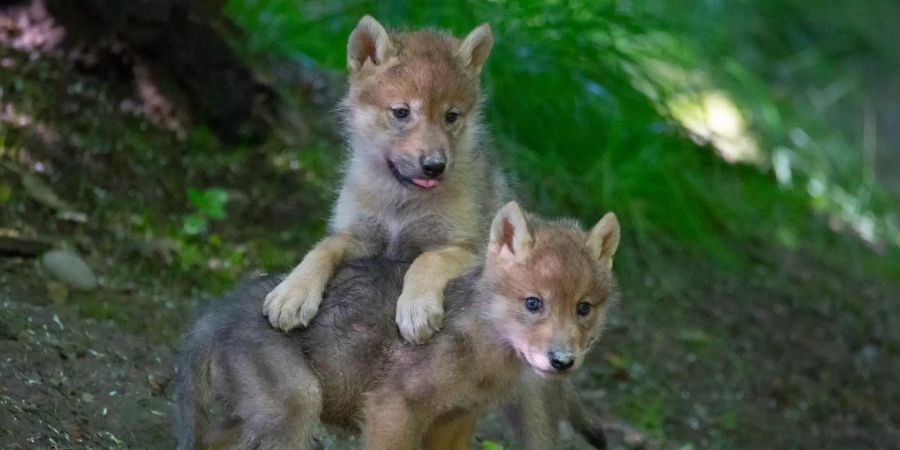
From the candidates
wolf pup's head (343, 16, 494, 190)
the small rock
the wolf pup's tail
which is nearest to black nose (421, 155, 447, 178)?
wolf pup's head (343, 16, 494, 190)

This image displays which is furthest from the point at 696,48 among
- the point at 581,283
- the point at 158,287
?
the point at 581,283

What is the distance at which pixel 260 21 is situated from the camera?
7422 millimetres

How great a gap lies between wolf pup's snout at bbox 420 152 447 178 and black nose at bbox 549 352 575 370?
1073 mm

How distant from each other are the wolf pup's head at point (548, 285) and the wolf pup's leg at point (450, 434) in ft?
1.63

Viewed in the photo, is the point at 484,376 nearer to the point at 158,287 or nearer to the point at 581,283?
the point at 581,283

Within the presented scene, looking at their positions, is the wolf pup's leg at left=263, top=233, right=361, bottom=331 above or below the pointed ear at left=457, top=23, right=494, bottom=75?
below

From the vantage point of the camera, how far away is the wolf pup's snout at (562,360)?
3820 mm

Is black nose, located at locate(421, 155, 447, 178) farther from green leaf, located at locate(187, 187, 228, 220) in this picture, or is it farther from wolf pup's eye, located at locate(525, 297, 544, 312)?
green leaf, located at locate(187, 187, 228, 220)

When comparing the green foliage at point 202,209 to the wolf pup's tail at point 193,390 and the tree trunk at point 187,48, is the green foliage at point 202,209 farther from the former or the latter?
the wolf pup's tail at point 193,390

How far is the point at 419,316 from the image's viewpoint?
425 centimetres

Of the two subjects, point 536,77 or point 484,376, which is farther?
point 536,77

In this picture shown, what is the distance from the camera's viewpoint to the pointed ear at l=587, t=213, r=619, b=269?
165 inches

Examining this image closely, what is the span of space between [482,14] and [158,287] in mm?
2530

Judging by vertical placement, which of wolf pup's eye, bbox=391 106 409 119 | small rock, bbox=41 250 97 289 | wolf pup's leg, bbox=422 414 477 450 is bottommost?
small rock, bbox=41 250 97 289
